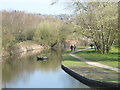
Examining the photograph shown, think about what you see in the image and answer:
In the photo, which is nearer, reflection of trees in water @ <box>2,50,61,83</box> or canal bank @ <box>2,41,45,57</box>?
reflection of trees in water @ <box>2,50,61,83</box>

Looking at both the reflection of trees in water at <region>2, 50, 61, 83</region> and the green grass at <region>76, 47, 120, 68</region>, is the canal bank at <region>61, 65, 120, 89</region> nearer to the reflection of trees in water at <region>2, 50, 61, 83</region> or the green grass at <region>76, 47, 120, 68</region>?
the green grass at <region>76, 47, 120, 68</region>

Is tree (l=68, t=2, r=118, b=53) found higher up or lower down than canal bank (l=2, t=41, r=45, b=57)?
higher up

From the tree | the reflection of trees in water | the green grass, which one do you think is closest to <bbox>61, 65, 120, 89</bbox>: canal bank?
the green grass

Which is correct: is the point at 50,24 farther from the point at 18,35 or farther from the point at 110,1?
the point at 110,1

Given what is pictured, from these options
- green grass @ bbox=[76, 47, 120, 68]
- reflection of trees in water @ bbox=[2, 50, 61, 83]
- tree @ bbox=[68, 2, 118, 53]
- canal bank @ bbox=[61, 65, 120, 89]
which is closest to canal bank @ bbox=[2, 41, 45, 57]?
reflection of trees in water @ bbox=[2, 50, 61, 83]

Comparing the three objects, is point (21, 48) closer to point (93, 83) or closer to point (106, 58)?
point (106, 58)

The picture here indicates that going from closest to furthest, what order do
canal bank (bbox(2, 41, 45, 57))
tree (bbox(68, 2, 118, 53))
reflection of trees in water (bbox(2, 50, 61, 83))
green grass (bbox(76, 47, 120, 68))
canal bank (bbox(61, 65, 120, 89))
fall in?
canal bank (bbox(61, 65, 120, 89))
green grass (bbox(76, 47, 120, 68))
reflection of trees in water (bbox(2, 50, 61, 83))
tree (bbox(68, 2, 118, 53))
canal bank (bbox(2, 41, 45, 57))

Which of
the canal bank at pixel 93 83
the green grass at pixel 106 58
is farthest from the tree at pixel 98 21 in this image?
the canal bank at pixel 93 83

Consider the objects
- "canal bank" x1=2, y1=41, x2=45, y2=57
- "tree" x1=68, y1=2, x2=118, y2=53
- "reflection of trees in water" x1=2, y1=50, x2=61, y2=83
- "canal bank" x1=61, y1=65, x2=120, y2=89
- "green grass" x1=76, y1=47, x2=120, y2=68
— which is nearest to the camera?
"canal bank" x1=61, y1=65, x2=120, y2=89

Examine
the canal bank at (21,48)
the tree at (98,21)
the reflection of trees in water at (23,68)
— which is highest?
the tree at (98,21)

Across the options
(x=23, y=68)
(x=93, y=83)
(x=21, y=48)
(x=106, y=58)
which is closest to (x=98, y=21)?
(x=106, y=58)

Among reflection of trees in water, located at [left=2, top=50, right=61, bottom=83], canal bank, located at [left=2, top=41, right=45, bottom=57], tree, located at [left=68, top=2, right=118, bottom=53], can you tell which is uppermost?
tree, located at [left=68, top=2, right=118, bottom=53]

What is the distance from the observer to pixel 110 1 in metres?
31.9

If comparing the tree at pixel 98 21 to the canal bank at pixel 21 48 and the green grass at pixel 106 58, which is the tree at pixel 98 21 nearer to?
the green grass at pixel 106 58
